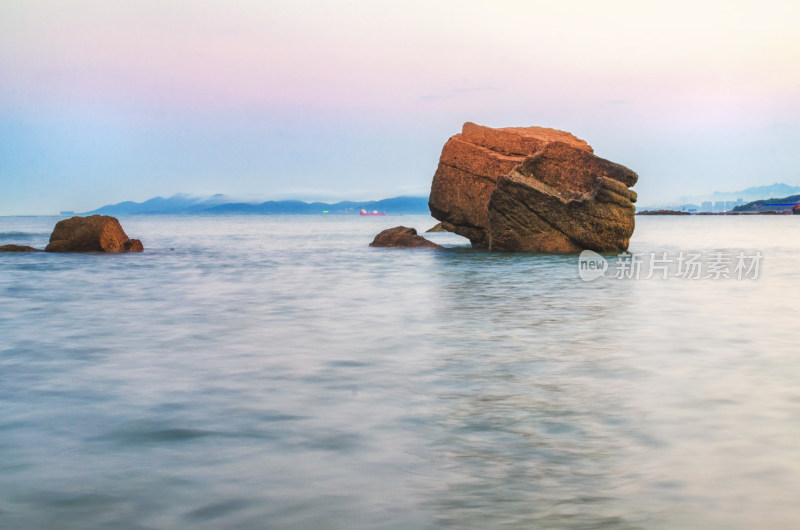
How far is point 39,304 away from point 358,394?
965cm

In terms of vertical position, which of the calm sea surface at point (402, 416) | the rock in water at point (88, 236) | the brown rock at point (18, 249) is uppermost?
the rock in water at point (88, 236)

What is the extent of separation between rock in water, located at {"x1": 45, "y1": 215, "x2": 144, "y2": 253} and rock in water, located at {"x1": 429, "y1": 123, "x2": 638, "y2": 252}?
1137 centimetres

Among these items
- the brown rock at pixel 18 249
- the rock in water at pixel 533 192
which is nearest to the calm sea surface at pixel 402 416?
the rock in water at pixel 533 192

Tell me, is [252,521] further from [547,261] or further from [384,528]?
[547,261]

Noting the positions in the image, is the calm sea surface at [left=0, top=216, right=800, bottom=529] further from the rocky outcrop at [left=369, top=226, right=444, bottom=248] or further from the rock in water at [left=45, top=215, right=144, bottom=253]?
the rocky outcrop at [left=369, top=226, right=444, bottom=248]

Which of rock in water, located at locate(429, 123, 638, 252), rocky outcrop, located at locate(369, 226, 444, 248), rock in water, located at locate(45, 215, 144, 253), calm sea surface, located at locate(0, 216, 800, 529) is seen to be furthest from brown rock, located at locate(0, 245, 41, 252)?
calm sea surface, located at locate(0, 216, 800, 529)

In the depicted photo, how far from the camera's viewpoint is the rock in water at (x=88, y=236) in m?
25.8

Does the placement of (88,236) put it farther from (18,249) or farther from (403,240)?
(403,240)

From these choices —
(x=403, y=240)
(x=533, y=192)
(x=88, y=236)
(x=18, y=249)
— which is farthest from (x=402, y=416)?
(x=18, y=249)

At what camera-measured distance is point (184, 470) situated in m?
4.59

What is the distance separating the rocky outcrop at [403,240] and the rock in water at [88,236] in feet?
36.4

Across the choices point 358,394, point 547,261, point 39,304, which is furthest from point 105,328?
point 547,261

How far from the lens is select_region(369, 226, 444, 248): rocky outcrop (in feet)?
99.0

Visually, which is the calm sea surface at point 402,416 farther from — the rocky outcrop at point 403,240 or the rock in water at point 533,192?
the rocky outcrop at point 403,240
